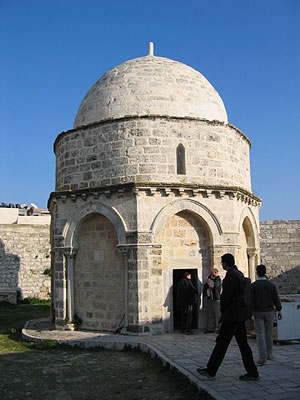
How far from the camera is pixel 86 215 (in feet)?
38.7

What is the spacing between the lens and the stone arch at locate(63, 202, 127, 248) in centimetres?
1113

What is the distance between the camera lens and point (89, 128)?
12.2 metres

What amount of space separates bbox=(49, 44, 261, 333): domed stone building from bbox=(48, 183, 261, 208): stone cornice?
28 millimetres

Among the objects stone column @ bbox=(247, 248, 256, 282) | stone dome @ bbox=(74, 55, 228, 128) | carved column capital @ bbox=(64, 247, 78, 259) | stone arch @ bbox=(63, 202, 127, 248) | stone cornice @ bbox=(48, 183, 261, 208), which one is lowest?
stone column @ bbox=(247, 248, 256, 282)

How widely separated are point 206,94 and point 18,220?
772 inches

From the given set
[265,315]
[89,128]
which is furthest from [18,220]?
[265,315]

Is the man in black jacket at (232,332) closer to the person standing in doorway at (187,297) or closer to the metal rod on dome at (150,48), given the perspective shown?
the person standing in doorway at (187,297)

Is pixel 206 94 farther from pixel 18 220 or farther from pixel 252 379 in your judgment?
pixel 18 220

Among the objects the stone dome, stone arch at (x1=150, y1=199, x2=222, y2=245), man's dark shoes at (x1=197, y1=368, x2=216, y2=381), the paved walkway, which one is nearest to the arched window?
stone arch at (x1=150, y1=199, x2=222, y2=245)

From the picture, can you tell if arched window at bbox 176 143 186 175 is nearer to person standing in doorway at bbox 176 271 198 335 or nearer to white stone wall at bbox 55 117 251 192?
white stone wall at bbox 55 117 251 192

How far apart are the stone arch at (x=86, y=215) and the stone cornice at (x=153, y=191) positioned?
28cm

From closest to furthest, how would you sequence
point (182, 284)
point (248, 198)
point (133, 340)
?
point (133, 340) < point (182, 284) < point (248, 198)

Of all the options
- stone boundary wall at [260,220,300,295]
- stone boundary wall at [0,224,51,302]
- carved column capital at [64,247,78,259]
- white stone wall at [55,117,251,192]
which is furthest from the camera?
stone boundary wall at [0,224,51,302]

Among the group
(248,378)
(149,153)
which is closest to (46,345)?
(149,153)
